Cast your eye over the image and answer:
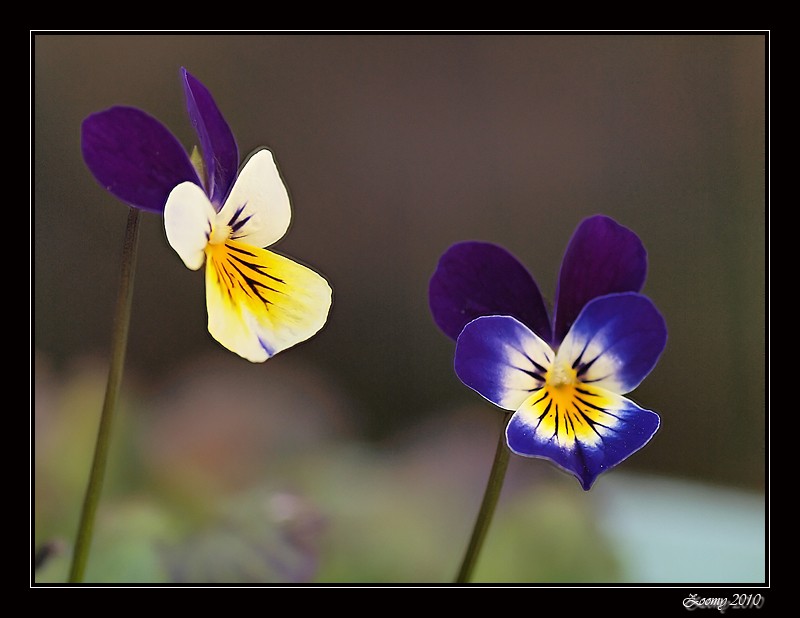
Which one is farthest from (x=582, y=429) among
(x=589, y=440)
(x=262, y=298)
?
(x=262, y=298)

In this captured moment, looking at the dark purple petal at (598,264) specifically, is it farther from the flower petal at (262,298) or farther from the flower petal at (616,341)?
the flower petal at (262,298)

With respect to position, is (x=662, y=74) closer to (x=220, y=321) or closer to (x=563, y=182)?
(x=563, y=182)

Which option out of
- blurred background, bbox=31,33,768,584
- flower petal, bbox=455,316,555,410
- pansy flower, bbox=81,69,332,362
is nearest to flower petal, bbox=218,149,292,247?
pansy flower, bbox=81,69,332,362

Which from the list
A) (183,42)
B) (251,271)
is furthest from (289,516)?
(183,42)

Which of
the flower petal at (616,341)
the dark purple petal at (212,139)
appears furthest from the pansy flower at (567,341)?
the dark purple petal at (212,139)

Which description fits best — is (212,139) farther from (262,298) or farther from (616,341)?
(616,341)
